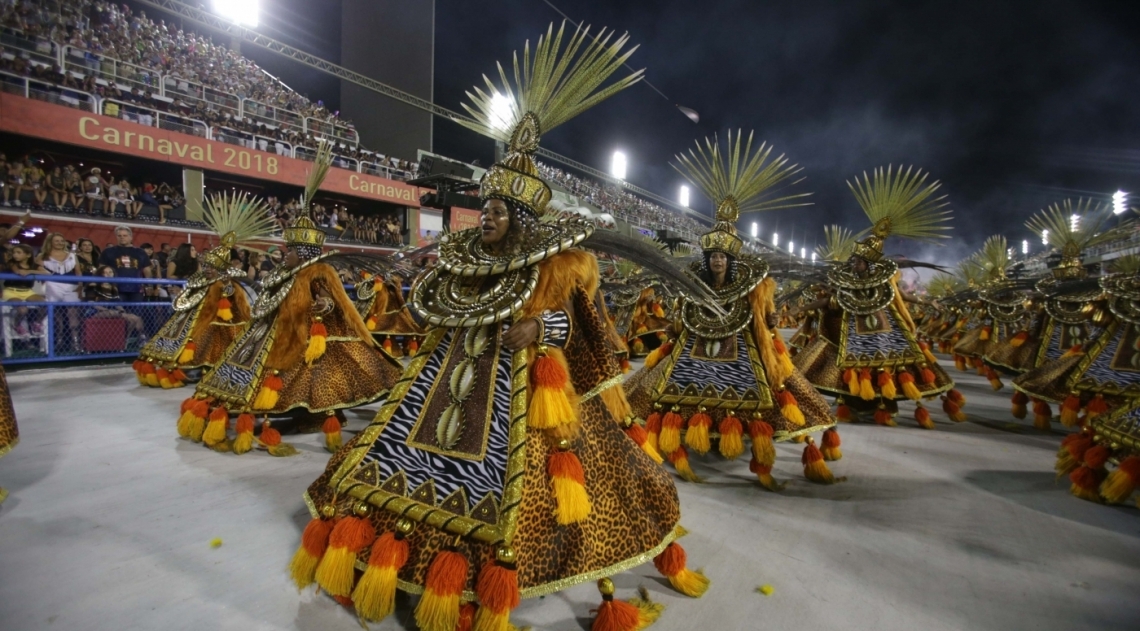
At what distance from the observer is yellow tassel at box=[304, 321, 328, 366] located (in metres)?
4.36

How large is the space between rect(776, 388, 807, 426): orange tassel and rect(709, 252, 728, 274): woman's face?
3.18ft

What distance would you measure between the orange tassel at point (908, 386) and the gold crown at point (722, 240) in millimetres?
2722

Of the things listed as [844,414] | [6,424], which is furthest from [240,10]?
[844,414]

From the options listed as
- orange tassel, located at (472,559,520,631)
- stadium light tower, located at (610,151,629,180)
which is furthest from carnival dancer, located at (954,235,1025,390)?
stadium light tower, located at (610,151,629,180)

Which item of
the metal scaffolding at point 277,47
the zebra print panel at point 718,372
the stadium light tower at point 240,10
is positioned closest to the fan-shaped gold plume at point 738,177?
the zebra print panel at point 718,372

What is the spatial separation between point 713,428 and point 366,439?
2.42 m

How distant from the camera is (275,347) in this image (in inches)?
170

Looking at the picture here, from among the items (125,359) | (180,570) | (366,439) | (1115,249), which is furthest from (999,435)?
(1115,249)

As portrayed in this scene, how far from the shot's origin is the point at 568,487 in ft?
6.68

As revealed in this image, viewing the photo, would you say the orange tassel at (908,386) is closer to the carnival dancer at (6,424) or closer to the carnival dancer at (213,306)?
the carnival dancer at (6,424)

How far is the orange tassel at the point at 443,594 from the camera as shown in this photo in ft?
6.04

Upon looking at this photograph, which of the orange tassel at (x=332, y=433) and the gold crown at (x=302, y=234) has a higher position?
the gold crown at (x=302, y=234)

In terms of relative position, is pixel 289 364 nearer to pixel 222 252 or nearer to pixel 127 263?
pixel 222 252

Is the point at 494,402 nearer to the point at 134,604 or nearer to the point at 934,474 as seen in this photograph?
the point at 134,604
